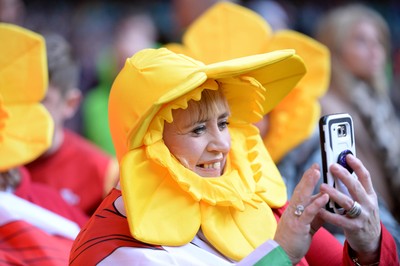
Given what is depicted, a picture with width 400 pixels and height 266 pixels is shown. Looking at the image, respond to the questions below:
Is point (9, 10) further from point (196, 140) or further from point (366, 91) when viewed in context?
point (196, 140)

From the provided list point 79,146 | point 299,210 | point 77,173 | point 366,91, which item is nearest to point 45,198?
point 77,173

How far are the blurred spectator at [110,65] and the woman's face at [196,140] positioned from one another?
2986mm

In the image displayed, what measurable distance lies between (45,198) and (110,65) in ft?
8.27

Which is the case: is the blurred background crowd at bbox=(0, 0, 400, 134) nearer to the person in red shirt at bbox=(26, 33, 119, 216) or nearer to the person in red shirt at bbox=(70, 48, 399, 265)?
the person in red shirt at bbox=(26, 33, 119, 216)

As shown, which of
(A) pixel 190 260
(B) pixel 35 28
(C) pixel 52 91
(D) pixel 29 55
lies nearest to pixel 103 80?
(B) pixel 35 28

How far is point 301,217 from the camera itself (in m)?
2.39

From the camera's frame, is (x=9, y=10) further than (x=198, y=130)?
Yes

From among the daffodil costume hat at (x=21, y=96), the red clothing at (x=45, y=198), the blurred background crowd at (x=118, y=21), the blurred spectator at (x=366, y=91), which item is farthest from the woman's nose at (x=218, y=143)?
the blurred background crowd at (x=118, y=21)

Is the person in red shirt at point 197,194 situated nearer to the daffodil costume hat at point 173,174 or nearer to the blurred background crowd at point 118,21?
the daffodil costume hat at point 173,174

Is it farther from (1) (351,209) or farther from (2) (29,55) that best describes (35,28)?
(1) (351,209)

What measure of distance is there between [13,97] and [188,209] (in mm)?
1348

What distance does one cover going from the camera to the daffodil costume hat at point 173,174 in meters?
2.51

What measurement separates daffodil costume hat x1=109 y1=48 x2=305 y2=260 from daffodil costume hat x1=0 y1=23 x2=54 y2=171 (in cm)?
99

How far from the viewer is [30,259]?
3.26 metres
